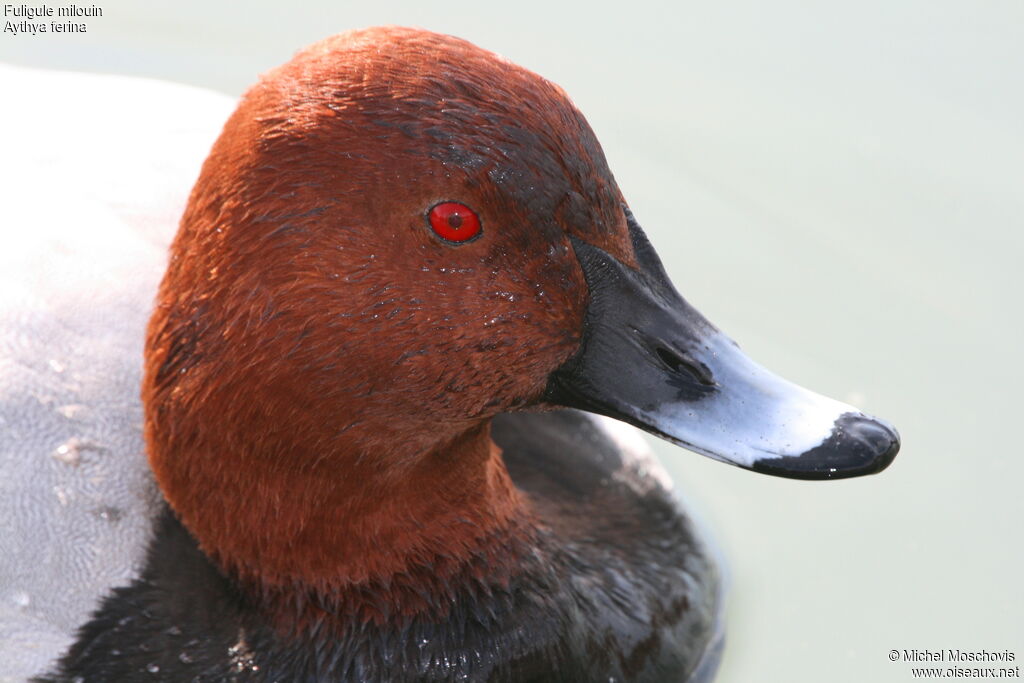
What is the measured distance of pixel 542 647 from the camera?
2.91 m

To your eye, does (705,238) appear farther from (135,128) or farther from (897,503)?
Answer: (135,128)

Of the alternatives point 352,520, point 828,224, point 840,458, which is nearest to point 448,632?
point 352,520

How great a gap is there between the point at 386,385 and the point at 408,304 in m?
0.16

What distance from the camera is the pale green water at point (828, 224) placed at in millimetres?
3752

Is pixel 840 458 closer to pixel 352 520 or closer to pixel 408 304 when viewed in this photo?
pixel 408 304

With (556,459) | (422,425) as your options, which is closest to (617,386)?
(422,425)

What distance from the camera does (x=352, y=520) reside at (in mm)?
2672

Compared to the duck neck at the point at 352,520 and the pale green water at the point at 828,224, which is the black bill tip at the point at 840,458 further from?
the pale green water at the point at 828,224

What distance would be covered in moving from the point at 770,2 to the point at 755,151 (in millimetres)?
870

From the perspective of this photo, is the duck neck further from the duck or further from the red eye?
the red eye

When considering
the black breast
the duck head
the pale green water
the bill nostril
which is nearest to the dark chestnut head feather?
the duck head

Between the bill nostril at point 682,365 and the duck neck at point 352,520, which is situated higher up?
the bill nostril at point 682,365

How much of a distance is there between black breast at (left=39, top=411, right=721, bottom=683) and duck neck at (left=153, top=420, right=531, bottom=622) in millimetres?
62

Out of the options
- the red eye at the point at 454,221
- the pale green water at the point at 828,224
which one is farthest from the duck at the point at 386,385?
the pale green water at the point at 828,224
